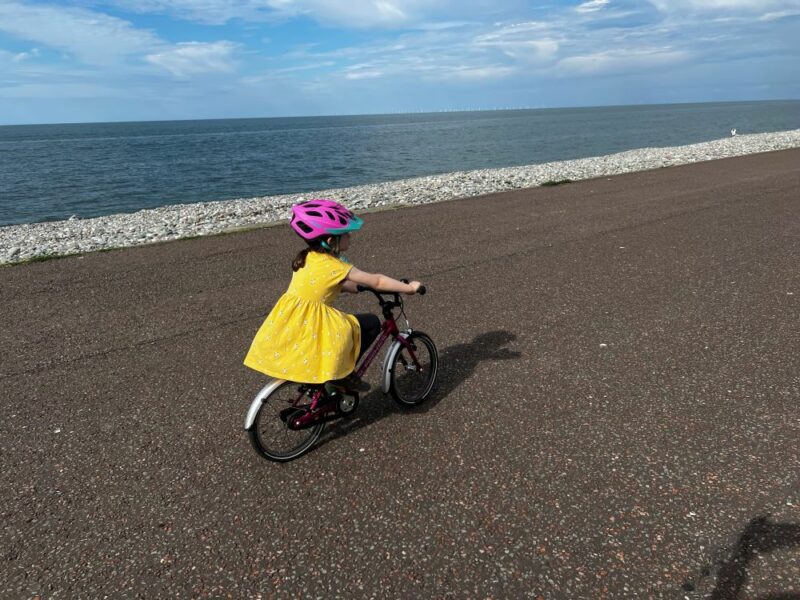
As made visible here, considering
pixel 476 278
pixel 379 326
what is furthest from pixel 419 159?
pixel 379 326

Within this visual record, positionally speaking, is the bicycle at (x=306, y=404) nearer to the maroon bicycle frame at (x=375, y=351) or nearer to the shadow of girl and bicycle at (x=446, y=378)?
the maroon bicycle frame at (x=375, y=351)

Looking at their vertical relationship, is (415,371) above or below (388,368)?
A: below

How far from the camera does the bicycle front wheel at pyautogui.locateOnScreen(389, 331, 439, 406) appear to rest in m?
4.75

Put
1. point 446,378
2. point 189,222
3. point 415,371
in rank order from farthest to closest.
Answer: point 189,222 → point 446,378 → point 415,371

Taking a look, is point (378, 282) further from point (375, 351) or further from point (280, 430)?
point (280, 430)

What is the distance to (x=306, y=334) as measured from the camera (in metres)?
3.88

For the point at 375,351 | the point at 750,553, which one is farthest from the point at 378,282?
the point at 750,553

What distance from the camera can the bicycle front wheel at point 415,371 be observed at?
4.75 metres

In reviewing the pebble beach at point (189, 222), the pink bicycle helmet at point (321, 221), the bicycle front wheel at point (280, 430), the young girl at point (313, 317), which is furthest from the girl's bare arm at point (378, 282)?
the pebble beach at point (189, 222)

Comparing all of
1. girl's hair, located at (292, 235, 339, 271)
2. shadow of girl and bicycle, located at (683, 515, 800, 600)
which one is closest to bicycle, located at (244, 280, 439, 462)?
girl's hair, located at (292, 235, 339, 271)

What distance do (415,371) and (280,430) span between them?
4.32ft

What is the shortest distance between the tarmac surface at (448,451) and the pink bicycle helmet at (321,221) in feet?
5.44

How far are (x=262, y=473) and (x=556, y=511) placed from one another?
202cm

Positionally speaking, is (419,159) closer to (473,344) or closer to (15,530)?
(473,344)
